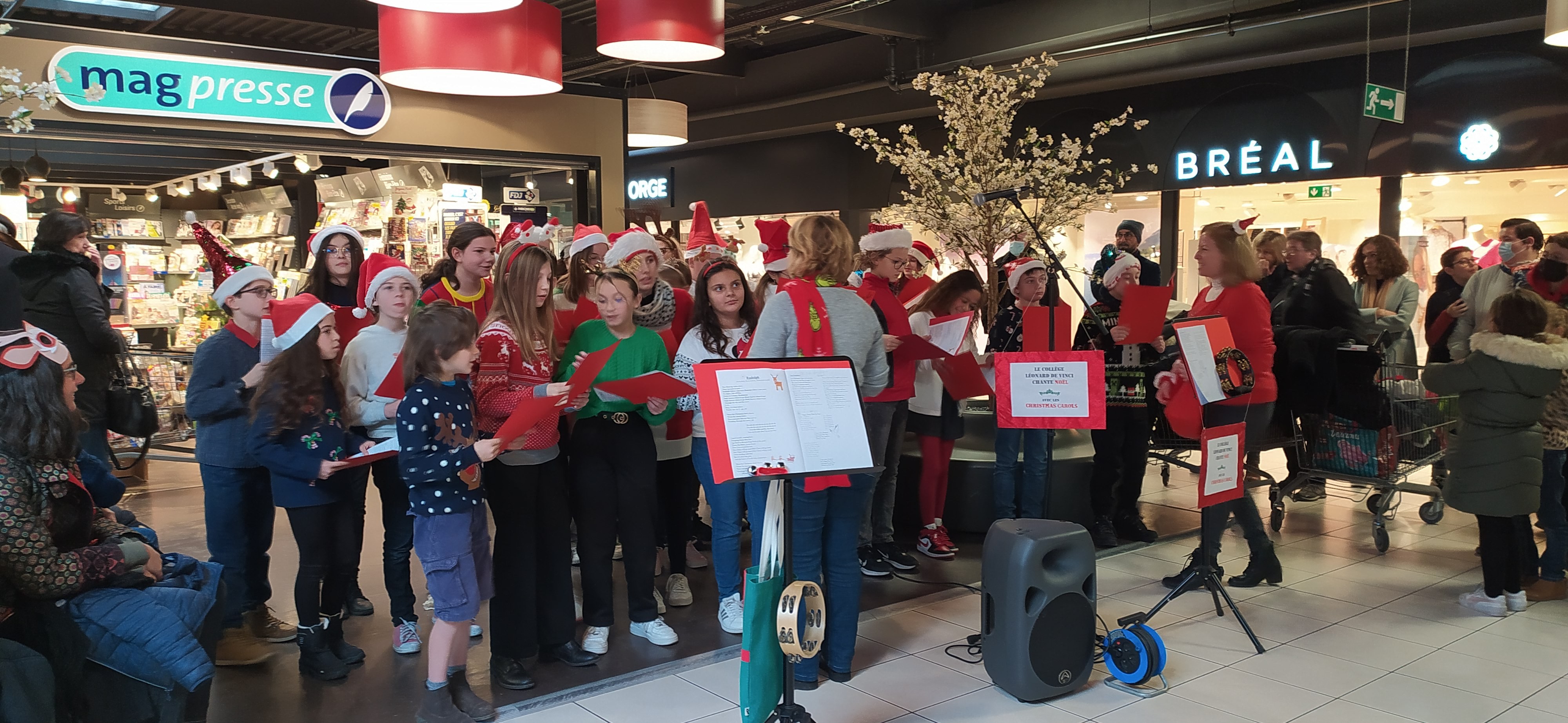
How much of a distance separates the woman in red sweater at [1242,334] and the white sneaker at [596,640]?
2437 millimetres

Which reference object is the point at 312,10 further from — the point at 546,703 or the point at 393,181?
the point at 546,703

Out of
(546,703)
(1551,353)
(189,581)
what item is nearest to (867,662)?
(546,703)

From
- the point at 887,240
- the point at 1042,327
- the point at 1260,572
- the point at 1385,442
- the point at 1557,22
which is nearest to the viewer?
the point at 1042,327

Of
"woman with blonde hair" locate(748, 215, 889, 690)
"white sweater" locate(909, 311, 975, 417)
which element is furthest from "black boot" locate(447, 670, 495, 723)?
"white sweater" locate(909, 311, 975, 417)

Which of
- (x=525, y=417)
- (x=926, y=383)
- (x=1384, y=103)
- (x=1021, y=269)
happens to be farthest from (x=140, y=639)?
(x=1384, y=103)

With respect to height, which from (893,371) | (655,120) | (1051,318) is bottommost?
(893,371)

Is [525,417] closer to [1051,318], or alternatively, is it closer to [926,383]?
[1051,318]

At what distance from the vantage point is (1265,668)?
12.7 feet

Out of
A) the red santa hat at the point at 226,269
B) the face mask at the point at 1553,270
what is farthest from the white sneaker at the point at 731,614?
the face mask at the point at 1553,270

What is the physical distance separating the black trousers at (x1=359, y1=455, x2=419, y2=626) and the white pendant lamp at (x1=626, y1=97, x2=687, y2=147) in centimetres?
520

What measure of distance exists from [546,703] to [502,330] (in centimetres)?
124

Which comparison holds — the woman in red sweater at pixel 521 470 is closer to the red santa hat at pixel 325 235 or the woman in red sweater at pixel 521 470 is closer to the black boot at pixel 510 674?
the black boot at pixel 510 674

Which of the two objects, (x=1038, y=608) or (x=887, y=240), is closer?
(x=1038, y=608)

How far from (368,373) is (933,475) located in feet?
8.97
